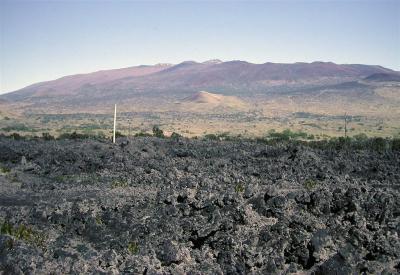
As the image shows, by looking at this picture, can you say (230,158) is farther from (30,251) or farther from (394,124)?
(394,124)

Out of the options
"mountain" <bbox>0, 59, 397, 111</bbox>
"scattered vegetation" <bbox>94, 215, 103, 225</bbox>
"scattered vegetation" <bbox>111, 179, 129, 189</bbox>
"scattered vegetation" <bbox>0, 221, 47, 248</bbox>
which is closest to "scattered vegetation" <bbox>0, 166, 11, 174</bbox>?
"scattered vegetation" <bbox>111, 179, 129, 189</bbox>

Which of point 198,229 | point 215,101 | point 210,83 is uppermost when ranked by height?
point 198,229

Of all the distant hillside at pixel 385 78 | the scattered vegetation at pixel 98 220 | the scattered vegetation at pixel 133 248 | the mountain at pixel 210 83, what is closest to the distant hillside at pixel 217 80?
the mountain at pixel 210 83

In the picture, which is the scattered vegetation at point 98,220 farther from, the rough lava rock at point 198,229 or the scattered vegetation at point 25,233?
the scattered vegetation at point 25,233

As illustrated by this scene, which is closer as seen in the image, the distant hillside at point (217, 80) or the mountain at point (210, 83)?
the mountain at point (210, 83)

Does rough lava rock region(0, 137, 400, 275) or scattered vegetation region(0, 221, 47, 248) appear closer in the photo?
rough lava rock region(0, 137, 400, 275)

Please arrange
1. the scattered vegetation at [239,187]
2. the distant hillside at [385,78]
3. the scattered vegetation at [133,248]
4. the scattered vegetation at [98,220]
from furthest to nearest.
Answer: the distant hillside at [385,78]
the scattered vegetation at [239,187]
the scattered vegetation at [98,220]
the scattered vegetation at [133,248]

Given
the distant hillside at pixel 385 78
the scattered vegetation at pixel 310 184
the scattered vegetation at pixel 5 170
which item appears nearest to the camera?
the scattered vegetation at pixel 310 184

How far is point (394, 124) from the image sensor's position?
200 feet

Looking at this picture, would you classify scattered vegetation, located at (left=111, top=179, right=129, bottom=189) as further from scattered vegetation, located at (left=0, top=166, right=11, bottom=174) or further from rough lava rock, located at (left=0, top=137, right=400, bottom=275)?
scattered vegetation, located at (left=0, top=166, right=11, bottom=174)

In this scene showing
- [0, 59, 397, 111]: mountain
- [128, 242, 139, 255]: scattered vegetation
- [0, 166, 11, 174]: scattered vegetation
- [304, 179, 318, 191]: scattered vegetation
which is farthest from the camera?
[0, 59, 397, 111]: mountain

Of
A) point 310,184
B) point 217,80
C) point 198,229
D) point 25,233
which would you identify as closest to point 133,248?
point 198,229

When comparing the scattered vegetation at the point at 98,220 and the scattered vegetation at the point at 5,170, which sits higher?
the scattered vegetation at the point at 98,220

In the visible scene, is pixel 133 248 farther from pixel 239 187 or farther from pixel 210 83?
pixel 210 83
